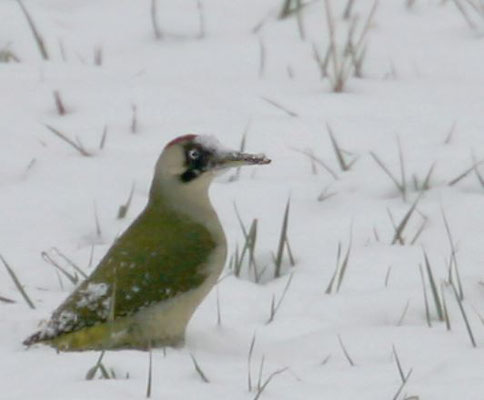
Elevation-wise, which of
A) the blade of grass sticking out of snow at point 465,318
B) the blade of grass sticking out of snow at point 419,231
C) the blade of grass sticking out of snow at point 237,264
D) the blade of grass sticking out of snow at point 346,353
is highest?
the blade of grass sticking out of snow at point 465,318

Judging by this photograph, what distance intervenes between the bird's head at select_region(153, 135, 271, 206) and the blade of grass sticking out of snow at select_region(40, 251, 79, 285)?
433 mm

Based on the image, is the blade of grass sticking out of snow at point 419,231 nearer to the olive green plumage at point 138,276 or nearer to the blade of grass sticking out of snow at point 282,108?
the olive green plumage at point 138,276

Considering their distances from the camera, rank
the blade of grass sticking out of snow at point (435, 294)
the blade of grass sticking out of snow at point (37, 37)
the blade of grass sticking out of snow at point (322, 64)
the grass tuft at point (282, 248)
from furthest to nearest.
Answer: the blade of grass sticking out of snow at point (37, 37), the blade of grass sticking out of snow at point (322, 64), the grass tuft at point (282, 248), the blade of grass sticking out of snow at point (435, 294)

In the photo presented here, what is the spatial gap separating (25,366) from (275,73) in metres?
3.35

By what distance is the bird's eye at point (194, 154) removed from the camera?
245 inches

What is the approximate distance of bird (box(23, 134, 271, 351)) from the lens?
579cm

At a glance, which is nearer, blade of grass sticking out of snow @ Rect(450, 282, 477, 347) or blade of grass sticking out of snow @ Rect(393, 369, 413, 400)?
blade of grass sticking out of snow @ Rect(393, 369, 413, 400)

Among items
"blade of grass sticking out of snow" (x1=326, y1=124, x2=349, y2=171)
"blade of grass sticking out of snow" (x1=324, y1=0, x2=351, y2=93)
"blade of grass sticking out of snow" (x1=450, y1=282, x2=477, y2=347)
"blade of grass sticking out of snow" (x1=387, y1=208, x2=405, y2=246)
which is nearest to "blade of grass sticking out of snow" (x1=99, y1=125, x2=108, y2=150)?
"blade of grass sticking out of snow" (x1=326, y1=124, x2=349, y2=171)

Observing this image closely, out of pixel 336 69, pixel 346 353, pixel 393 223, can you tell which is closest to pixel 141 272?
pixel 346 353

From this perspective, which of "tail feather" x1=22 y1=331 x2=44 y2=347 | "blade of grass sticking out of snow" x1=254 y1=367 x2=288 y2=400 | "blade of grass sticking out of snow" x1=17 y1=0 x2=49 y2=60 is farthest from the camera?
"blade of grass sticking out of snow" x1=17 y1=0 x2=49 y2=60

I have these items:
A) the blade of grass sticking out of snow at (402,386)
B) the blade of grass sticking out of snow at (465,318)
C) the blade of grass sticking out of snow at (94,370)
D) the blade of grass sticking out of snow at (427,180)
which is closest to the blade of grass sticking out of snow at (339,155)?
the blade of grass sticking out of snow at (427,180)

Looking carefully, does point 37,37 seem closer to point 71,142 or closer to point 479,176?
point 71,142

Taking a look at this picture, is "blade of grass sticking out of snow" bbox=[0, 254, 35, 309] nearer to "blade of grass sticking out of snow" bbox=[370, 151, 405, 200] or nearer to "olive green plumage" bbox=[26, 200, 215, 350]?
"olive green plumage" bbox=[26, 200, 215, 350]

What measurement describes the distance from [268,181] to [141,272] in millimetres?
1523
